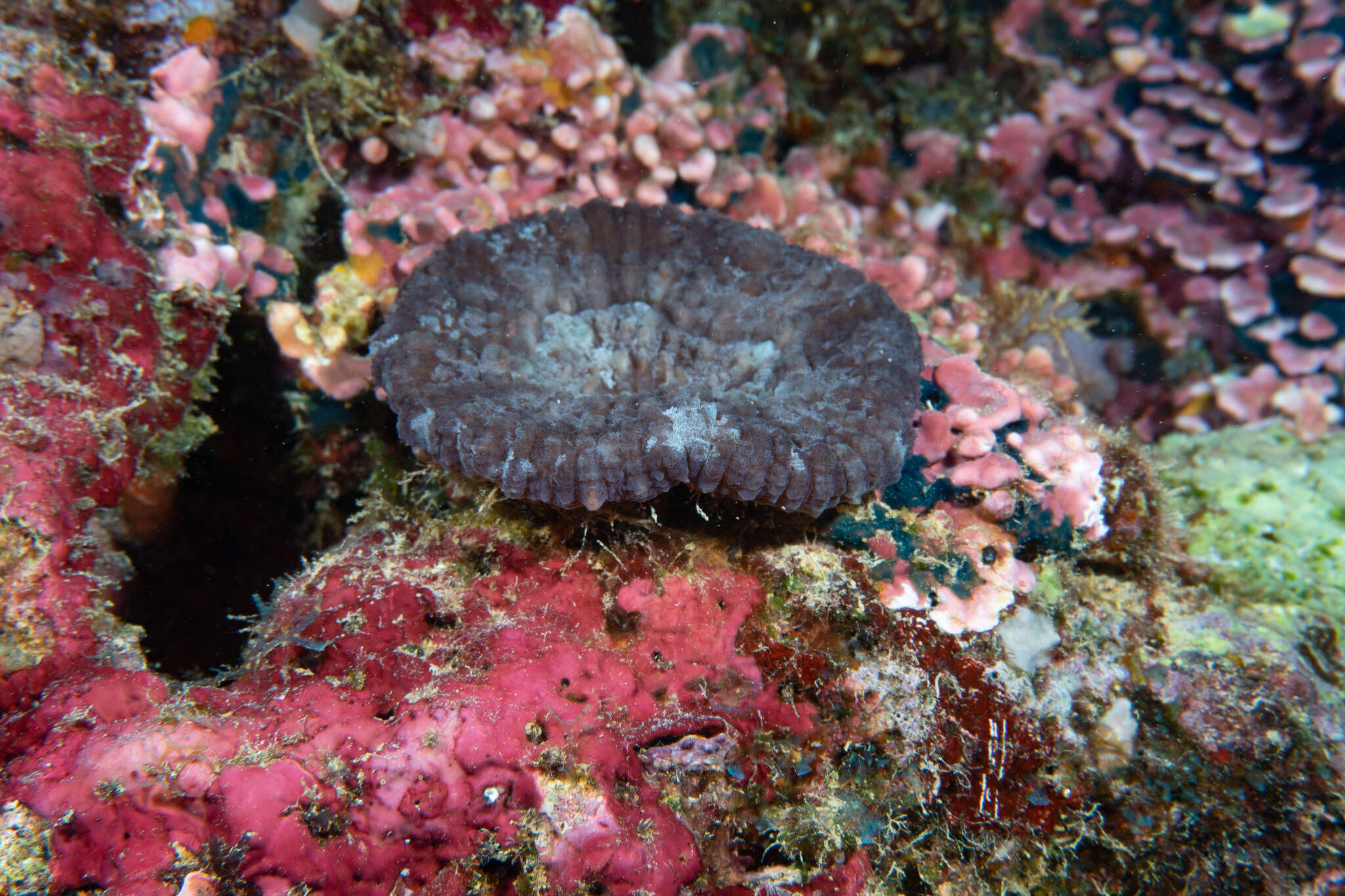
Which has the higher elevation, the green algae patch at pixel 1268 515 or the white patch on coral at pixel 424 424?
the white patch on coral at pixel 424 424

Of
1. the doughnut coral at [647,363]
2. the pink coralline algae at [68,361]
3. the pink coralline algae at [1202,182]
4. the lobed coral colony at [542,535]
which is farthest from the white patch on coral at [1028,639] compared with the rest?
the pink coralline algae at [1202,182]

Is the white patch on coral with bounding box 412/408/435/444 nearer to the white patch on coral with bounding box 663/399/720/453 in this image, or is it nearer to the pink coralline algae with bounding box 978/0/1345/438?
the white patch on coral with bounding box 663/399/720/453

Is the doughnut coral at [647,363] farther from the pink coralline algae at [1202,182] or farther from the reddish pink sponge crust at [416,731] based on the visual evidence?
the pink coralline algae at [1202,182]

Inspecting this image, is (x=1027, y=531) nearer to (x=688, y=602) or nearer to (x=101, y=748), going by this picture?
(x=688, y=602)

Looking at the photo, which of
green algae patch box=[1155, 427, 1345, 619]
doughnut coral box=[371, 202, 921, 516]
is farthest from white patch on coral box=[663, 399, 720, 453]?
green algae patch box=[1155, 427, 1345, 619]

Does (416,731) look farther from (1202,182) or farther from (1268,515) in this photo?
(1202,182)

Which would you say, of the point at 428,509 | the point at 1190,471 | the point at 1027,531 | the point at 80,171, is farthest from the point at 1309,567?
the point at 80,171

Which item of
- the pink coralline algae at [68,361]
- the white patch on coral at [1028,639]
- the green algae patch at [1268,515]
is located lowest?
the green algae patch at [1268,515]
